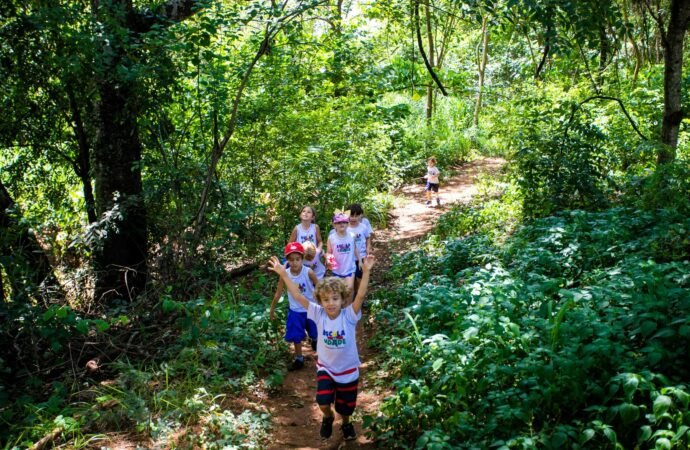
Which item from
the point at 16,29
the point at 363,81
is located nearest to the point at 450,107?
the point at 363,81

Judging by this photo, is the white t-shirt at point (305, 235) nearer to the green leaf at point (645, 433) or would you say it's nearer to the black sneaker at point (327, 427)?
A: the black sneaker at point (327, 427)

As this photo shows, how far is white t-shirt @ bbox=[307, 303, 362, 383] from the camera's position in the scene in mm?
4682

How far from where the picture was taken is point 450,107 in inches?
906

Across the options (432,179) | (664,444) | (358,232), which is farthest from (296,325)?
(432,179)

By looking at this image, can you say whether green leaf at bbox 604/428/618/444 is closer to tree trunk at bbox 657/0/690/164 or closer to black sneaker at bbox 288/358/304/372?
black sneaker at bbox 288/358/304/372

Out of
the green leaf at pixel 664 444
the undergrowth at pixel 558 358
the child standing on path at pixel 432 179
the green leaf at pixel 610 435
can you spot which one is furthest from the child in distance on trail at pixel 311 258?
the child standing on path at pixel 432 179

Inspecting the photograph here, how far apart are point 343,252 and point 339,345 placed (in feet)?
9.09

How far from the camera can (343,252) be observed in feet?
24.2

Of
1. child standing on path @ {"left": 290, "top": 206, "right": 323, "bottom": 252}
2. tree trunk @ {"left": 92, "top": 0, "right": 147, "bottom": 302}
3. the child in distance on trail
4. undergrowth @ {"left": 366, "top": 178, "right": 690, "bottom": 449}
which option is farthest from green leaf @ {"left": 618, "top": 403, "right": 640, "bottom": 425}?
tree trunk @ {"left": 92, "top": 0, "right": 147, "bottom": 302}

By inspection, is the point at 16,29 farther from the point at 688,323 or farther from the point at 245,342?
the point at 688,323

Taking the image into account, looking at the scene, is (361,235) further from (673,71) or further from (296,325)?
(673,71)

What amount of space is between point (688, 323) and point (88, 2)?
8.97 meters

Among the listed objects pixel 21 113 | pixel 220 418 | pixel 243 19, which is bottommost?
pixel 220 418

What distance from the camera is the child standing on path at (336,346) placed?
4688 millimetres
